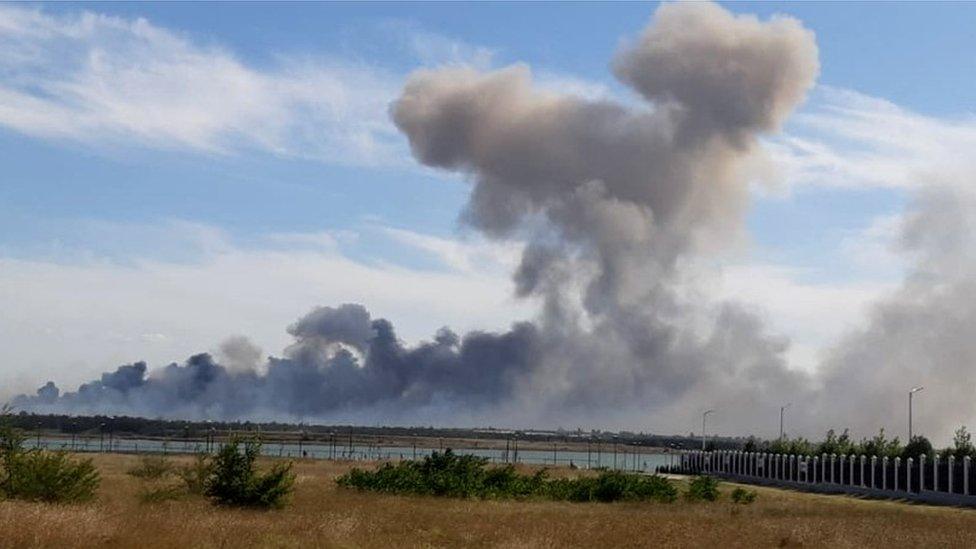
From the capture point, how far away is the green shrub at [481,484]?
59.9 metres

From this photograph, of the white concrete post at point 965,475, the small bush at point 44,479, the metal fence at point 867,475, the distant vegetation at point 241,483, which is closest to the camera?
the small bush at point 44,479

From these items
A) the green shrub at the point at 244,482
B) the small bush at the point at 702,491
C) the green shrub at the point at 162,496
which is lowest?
the small bush at the point at 702,491

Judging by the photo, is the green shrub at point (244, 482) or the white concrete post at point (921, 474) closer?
the green shrub at point (244, 482)

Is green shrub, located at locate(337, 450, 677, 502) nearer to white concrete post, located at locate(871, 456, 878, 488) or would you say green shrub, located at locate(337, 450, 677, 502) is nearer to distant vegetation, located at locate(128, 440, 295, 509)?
distant vegetation, located at locate(128, 440, 295, 509)

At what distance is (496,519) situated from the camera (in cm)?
4066

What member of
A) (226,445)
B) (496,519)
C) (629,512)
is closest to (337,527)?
(496,519)

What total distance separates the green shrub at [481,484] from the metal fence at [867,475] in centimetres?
2063

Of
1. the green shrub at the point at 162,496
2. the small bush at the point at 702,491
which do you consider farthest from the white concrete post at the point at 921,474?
the green shrub at the point at 162,496

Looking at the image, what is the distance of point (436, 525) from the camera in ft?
120

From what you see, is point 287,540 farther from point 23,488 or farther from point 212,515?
point 23,488

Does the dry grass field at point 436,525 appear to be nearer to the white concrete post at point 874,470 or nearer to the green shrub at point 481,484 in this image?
the green shrub at point 481,484

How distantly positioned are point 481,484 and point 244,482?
69.6 ft

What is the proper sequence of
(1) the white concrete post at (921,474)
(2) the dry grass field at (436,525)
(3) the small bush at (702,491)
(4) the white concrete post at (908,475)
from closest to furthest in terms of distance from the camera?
(2) the dry grass field at (436,525) < (3) the small bush at (702,491) < (1) the white concrete post at (921,474) < (4) the white concrete post at (908,475)

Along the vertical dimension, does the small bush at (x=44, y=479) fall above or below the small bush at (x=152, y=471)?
above
